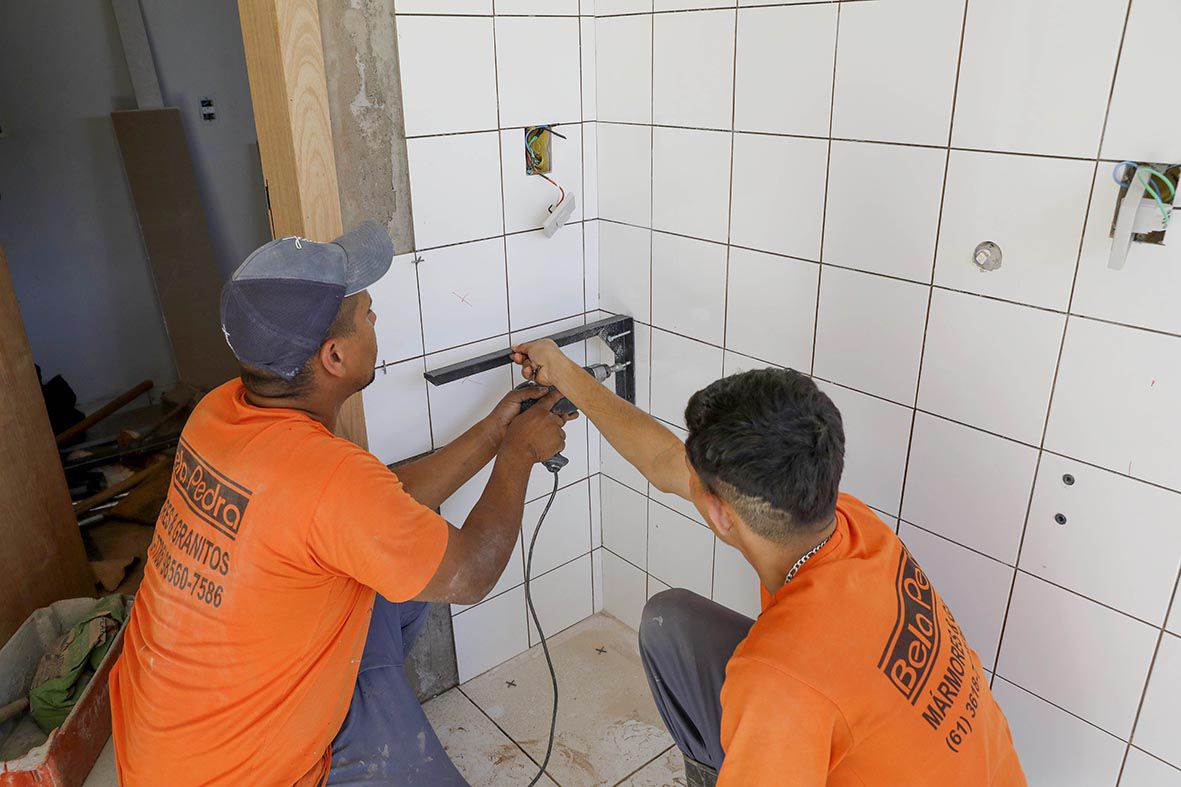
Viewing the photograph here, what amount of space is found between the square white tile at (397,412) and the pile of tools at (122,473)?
1034 mm

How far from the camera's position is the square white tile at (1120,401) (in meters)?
1.23

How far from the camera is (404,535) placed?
1279 mm

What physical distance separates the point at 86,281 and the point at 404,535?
322cm

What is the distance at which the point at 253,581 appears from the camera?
1.23 m

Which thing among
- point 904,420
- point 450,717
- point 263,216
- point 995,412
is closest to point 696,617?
point 904,420

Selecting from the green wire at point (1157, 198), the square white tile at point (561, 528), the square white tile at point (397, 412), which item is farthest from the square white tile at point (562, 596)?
the green wire at point (1157, 198)

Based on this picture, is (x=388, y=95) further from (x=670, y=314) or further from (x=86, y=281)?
(x=86, y=281)

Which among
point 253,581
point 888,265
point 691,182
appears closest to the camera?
point 253,581

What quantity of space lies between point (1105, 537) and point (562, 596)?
1.47 metres

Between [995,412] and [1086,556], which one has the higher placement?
[995,412]

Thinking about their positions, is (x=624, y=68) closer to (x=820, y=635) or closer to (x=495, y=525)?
(x=495, y=525)

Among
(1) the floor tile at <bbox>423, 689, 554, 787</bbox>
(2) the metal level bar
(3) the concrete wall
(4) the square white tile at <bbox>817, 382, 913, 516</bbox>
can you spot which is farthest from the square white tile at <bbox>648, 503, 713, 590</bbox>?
(3) the concrete wall

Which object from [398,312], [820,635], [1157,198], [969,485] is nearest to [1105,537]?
[969,485]

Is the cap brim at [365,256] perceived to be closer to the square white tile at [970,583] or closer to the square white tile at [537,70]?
the square white tile at [537,70]
